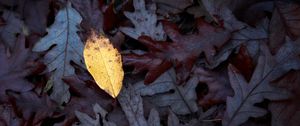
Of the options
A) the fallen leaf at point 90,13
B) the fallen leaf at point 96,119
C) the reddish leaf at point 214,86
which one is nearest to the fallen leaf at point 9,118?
the fallen leaf at point 96,119

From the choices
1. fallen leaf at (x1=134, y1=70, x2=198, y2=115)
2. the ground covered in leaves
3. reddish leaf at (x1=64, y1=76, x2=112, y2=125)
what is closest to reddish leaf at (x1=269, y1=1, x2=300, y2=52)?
the ground covered in leaves

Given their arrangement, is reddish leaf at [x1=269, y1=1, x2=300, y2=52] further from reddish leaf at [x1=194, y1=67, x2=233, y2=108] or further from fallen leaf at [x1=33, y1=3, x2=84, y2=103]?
fallen leaf at [x1=33, y1=3, x2=84, y2=103]

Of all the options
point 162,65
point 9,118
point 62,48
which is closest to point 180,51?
point 162,65

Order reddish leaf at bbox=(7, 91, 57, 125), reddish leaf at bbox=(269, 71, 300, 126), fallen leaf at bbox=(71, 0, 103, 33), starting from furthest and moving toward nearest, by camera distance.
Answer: fallen leaf at bbox=(71, 0, 103, 33), reddish leaf at bbox=(7, 91, 57, 125), reddish leaf at bbox=(269, 71, 300, 126)

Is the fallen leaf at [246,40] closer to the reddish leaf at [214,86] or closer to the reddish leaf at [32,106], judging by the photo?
the reddish leaf at [214,86]

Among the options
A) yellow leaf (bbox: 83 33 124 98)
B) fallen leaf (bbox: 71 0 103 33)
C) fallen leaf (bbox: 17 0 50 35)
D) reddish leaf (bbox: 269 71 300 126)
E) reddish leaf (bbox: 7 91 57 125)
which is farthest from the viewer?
Answer: fallen leaf (bbox: 17 0 50 35)

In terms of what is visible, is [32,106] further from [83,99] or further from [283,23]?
[283,23]

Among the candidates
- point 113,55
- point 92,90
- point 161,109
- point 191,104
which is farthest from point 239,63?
point 92,90
